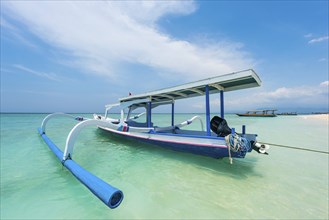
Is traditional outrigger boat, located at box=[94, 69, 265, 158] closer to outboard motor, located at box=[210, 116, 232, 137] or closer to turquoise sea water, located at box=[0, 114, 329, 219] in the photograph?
outboard motor, located at box=[210, 116, 232, 137]

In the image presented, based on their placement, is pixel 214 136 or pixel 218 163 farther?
pixel 214 136

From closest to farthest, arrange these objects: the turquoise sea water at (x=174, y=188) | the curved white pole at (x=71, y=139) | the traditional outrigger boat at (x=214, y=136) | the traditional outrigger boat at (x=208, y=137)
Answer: the turquoise sea water at (x=174, y=188) < the traditional outrigger boat at (x=208, y=137) < the traditional outrigger boat at (x=214, y=136) < the curved white pole at (x=71, y=139)

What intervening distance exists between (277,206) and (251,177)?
140 centimetres

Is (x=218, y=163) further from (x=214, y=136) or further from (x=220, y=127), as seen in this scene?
(x=220, y=127)

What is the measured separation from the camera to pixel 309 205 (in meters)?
3.24

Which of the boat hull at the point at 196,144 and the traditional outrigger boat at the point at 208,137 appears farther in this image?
the boat hull at the point at 196,144

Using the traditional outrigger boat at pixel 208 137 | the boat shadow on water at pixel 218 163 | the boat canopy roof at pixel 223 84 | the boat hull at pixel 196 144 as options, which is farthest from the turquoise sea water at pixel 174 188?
the boat canopy roof at pixel 223 84

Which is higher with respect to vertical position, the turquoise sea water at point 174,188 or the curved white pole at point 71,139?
the curved white pole at point 71,139

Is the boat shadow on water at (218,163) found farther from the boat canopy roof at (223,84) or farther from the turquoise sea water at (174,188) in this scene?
the boat canopy roof at (223,84)

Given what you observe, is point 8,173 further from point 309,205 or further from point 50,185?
point 309,205

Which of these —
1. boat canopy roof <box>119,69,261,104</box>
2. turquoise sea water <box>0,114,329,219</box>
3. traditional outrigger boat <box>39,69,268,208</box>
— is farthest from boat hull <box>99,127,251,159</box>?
boat canopy roof <box>119,69,261,104</box>

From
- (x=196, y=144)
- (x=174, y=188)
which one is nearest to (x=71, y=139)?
(x=174, y=188)

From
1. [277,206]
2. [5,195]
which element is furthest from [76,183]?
[277,206]

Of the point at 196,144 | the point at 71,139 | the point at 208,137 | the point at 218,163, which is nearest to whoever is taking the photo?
the point at 71,139
